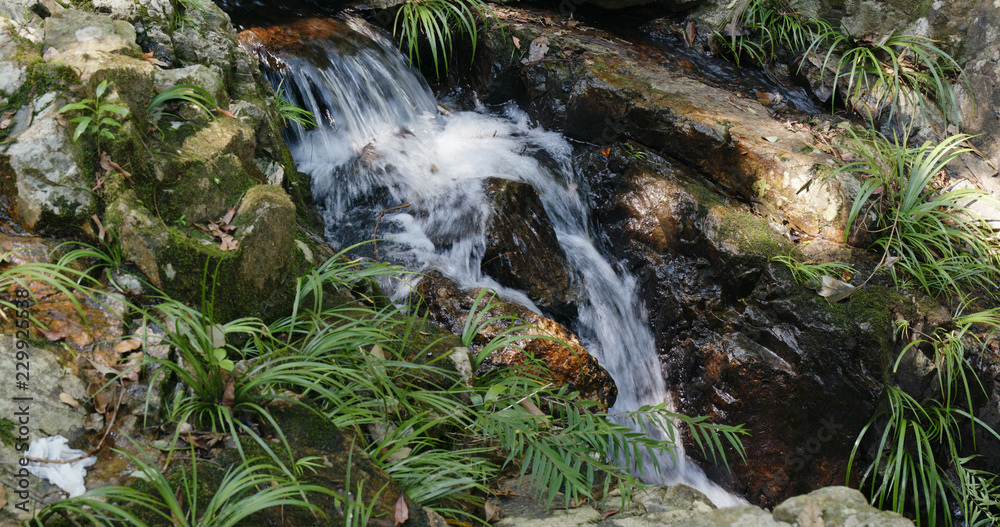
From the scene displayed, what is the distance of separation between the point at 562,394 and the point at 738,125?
119 inches

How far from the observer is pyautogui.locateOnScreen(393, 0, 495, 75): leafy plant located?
16.9 ft

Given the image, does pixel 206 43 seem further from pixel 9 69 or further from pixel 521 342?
pixel 521 342

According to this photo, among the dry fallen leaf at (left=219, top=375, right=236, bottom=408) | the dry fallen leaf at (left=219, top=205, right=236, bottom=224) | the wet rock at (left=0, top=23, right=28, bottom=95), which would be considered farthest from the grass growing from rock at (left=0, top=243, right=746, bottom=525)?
the wet rock at (left=0, top=23, right=28, bottom=95)

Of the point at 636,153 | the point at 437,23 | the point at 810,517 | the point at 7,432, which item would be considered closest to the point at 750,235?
the point at 636,153

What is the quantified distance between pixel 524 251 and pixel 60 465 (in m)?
2.70

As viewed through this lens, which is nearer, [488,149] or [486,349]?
[486,349]

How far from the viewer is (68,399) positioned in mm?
1616

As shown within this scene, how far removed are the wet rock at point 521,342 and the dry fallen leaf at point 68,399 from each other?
1.65 m

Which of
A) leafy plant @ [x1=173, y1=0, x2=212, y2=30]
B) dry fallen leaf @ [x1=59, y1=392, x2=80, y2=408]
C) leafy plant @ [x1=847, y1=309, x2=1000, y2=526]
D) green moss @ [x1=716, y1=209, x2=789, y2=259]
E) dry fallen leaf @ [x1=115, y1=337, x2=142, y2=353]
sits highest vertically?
leafy plant @ [x1=173, y1=0, x2=212, y2=30]

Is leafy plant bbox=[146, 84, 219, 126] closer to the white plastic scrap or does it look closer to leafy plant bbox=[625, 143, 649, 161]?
the white plastic scrap

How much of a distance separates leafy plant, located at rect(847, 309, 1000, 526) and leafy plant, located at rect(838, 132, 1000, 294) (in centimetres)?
37

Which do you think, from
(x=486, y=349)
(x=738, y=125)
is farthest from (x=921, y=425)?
(x=486, y=349)

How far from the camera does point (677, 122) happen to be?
4.42 metres

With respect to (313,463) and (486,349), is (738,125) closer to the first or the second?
(486,349)
